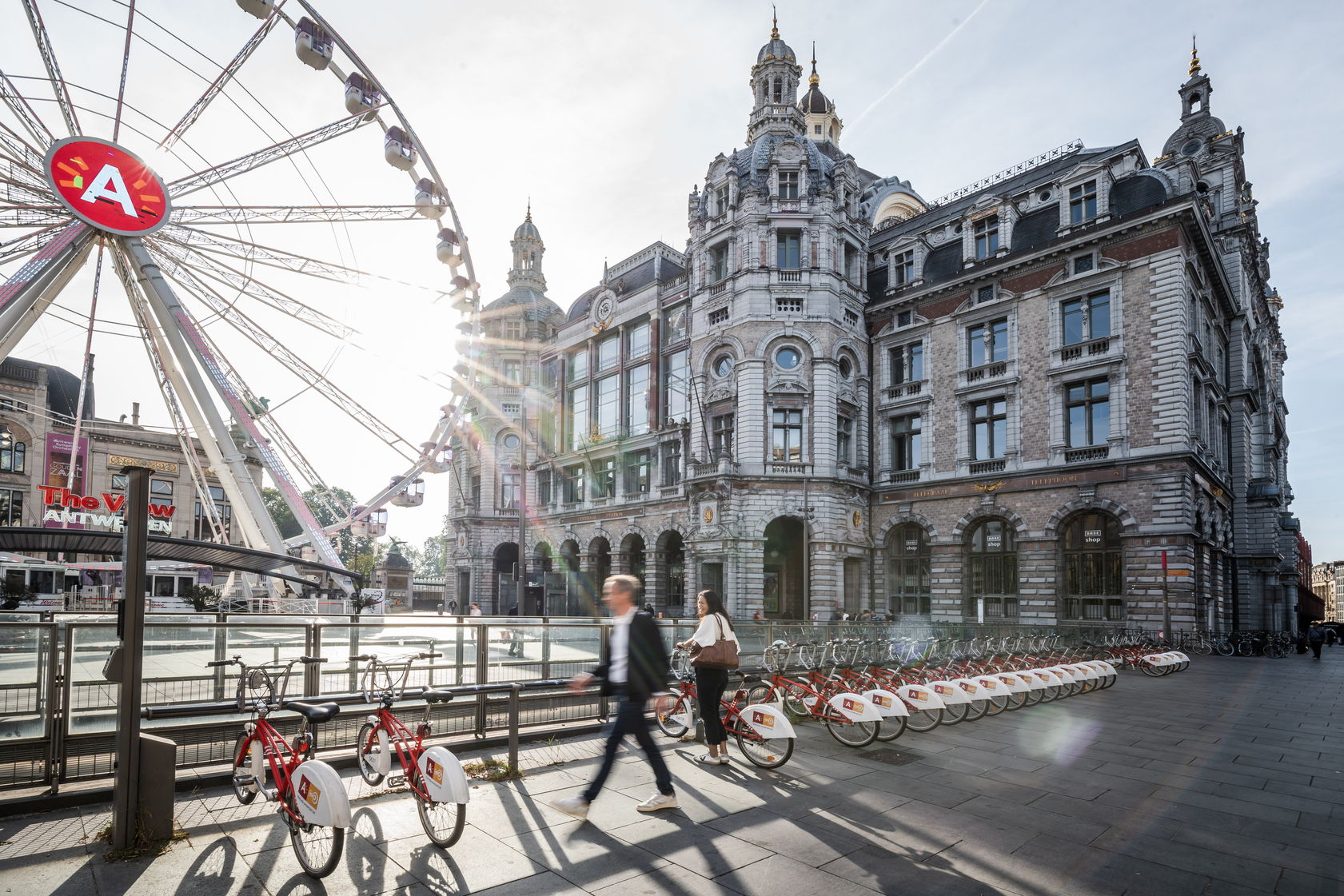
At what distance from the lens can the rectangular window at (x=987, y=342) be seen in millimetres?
35344

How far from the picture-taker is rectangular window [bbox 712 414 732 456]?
3894 centimetres

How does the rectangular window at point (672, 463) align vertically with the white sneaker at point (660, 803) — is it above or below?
above

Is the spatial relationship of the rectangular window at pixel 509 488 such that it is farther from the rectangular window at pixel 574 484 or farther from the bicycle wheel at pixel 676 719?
the bicycle wheel at pixel 676 719

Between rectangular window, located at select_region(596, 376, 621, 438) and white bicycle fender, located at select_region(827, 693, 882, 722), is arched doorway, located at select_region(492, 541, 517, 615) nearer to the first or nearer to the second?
rectangular window, located at select_region(596, 376, 621, 438)

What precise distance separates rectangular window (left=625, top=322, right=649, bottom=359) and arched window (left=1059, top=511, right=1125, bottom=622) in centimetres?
2553

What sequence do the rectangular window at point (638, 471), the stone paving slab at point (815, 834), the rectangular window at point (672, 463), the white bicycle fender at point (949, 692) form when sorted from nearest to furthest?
the stone paving slab at point (815, 834)
the white bicycle fender at point (949, 692)
the rectangular window at point (672, 463)
the rectangular window at point (638, 471)

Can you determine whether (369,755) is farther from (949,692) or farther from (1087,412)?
(1087,412)

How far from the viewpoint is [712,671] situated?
29.1 ft

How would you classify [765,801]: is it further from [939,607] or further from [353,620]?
[939,607]

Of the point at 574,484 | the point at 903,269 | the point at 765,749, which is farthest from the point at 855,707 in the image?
the point at 574,484

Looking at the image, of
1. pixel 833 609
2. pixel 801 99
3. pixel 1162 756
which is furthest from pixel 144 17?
pixel 801 99

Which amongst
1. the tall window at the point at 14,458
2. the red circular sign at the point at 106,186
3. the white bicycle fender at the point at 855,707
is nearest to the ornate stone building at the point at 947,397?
the red circular sign at the point at 106,186

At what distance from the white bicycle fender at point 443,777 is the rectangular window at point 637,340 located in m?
42.1

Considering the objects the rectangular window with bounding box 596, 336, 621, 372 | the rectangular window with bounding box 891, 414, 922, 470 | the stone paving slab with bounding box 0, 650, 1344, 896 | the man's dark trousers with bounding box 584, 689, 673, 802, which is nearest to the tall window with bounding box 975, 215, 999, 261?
the rectangular window with bounding box 891, 414, 922, 470
